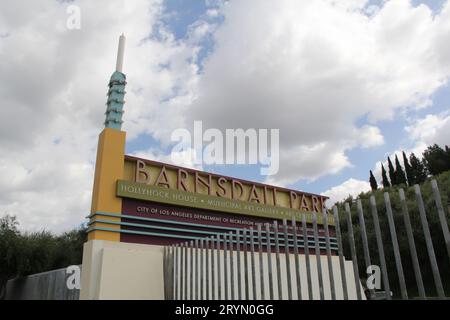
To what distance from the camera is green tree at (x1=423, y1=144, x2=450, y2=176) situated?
4080 centimetres

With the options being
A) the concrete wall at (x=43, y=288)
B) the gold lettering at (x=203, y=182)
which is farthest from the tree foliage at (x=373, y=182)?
the gold lettering at (x=203, y=182)

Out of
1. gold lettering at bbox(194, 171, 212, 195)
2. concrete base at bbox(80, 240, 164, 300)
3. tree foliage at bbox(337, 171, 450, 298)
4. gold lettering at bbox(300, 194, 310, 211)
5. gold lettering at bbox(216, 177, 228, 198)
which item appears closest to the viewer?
concrete base at bbox(80, 240, 164, 300)

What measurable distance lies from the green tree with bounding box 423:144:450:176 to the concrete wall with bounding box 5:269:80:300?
132 feet

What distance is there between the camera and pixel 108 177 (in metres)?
9.06

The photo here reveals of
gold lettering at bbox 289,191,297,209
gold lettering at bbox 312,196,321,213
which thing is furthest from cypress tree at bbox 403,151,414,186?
gold lettering at bbox 289,191,297,209

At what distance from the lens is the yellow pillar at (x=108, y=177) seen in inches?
340

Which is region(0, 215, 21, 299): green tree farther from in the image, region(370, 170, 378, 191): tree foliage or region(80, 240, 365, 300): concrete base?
region(370, 170, 378, 191): tree foliage

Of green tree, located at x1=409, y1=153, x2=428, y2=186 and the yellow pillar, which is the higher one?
green tree, located at x1=409, y1=153, x2=428, y2=186

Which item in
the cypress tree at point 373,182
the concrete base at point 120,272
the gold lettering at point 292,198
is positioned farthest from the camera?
the cypress tree at point 373,182

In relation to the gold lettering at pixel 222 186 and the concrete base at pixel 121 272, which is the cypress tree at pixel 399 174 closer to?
the gold lettering at pixel 222 186

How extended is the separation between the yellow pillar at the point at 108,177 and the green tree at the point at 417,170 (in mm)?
40896
